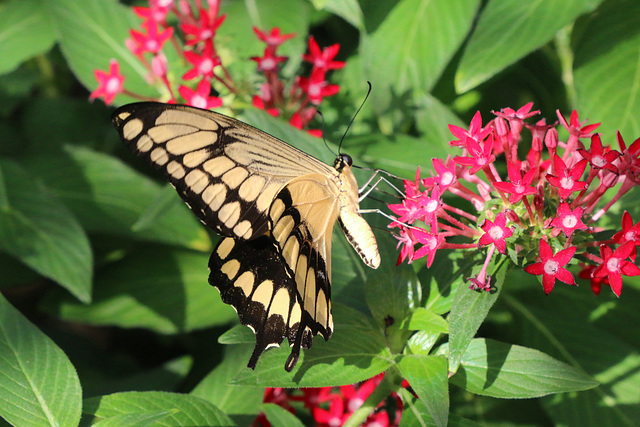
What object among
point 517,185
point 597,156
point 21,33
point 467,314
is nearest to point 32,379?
point 467,314

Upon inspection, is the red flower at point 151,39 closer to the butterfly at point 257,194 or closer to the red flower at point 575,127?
the butterfly at point 257,194

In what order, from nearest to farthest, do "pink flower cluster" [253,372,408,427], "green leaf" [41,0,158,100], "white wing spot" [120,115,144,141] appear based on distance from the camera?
"white wing spot" [120,115,144,141] < "pink flower cluster" [253,372,408,427] < "green leaf" [41,0,158,100]

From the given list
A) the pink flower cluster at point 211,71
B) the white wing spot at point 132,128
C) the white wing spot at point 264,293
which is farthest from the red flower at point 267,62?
the white wing spot at point 264,293

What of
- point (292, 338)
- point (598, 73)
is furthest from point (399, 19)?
point (292, 338)

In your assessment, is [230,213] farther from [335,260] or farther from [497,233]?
[497,233]

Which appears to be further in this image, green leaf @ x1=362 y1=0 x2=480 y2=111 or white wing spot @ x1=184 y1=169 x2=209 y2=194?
green leaf @ x1=362 y1=0 x2=480 y2=111

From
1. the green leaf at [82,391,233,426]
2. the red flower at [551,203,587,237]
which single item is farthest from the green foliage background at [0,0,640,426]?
the red flower at [551,203,587,237]

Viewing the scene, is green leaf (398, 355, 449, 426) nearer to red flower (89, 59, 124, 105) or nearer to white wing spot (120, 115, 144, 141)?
white wing spot (120, 115, 144, 141)
